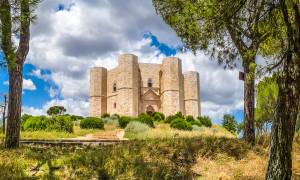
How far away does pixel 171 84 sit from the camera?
132 feet

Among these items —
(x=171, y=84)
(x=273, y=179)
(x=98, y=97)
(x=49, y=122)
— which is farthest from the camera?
(x=98, y=97)

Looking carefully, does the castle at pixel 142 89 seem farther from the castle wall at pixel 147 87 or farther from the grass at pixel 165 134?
the grass at pixel 165 134

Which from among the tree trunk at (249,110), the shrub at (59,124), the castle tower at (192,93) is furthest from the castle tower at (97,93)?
the tree trunk at (249,110)

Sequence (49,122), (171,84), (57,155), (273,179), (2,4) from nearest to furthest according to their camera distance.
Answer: (273,179) < (2,4) < (57,155) < (49,122) < (171,84)

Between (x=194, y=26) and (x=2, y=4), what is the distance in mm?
Result: 4300

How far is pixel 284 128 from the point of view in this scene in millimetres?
5277

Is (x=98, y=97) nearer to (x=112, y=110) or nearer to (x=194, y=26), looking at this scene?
(x=112, y=110)

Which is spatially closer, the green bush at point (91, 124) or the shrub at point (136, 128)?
the shrub at point (136, 128)

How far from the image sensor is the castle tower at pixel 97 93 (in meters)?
42.8

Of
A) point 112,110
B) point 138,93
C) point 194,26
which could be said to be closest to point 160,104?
point 138,93

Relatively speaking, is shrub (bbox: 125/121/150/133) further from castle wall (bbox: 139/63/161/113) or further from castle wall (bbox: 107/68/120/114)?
castle wall (bbox: 139/63/161/113)

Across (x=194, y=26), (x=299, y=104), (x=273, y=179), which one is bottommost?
(x=273, y=179)

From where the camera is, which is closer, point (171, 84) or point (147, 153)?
point (147, 153)

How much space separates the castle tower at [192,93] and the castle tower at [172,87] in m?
1.13
